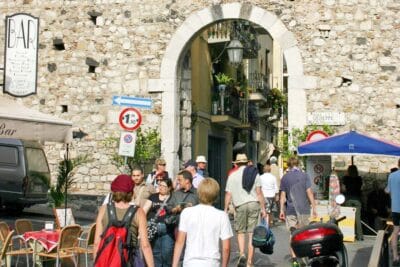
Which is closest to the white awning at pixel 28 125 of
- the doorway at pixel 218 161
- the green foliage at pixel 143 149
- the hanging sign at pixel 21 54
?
the hanging sign at pixel 21 54

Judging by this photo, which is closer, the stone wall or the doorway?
the stone wall

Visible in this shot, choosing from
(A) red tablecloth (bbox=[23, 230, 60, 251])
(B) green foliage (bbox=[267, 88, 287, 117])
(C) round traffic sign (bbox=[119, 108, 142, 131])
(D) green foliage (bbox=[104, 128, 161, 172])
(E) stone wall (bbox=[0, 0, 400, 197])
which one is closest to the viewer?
(A) red tablecloth (bbox=[23, 230, 60, 251])

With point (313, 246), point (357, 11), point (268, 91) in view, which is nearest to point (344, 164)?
point (357, 11)

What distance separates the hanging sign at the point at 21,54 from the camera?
12.5 meters

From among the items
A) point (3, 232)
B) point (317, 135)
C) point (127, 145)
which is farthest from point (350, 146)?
point (3, 232)

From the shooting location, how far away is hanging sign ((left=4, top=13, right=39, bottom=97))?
1252 centimetres

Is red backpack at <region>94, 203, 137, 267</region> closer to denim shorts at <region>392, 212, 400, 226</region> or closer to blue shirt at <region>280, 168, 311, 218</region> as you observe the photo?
blue shirt at <region>280, 168, 311, 218</region>

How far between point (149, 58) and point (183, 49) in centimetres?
74

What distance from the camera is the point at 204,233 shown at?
18.2 feet

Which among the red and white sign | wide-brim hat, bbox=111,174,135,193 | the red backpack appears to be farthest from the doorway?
the red backpack

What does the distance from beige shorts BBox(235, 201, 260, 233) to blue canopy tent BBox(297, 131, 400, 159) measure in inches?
112

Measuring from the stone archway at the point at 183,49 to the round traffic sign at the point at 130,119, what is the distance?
203cm

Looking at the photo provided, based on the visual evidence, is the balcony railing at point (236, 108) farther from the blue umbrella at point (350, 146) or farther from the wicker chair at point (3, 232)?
the wicker chair at point (3, 232)

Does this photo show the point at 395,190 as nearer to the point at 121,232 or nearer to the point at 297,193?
the point at 297,193
